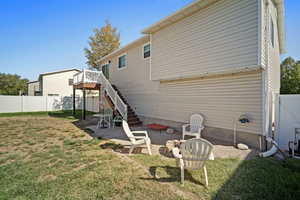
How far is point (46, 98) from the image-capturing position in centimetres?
1923

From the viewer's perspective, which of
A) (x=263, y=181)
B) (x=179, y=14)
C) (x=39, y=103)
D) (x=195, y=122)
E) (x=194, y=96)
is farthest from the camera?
(x=39, y=103)

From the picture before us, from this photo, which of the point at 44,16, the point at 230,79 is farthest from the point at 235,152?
the point at 44,16

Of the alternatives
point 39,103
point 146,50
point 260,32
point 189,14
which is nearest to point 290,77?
point 260,32

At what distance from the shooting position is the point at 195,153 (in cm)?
321

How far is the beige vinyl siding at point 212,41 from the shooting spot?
502cm

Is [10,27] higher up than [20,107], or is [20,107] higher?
[10,27]

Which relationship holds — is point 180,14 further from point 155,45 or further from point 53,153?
point 53,153

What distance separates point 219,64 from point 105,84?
8073 mm

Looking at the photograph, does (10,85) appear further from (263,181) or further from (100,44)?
(263,181)

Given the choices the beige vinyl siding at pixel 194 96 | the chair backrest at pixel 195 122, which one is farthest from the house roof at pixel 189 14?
the chair backrest at pixel 195 122

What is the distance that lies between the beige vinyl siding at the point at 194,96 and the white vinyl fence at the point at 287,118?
1.35 m

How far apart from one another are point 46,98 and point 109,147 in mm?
18398

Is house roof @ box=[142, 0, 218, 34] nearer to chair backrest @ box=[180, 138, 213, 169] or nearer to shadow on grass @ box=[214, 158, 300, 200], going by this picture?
chair backrest @ box=[180, 138, 213, 169]

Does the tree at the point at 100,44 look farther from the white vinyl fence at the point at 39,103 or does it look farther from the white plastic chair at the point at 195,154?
the white plastic chair at the point at 195,154
